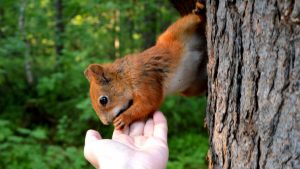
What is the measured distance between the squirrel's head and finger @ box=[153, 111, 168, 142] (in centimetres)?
53

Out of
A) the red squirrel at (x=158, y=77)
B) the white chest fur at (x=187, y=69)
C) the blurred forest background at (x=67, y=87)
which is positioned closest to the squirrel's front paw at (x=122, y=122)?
the red squirrel at (x=158, y=77)

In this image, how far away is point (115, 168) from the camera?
1928 mm

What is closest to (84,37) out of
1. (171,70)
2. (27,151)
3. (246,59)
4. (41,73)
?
(41,73)

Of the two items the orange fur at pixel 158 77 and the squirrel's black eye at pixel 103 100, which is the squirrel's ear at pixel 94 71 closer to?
the orange fur at pixel 158 77

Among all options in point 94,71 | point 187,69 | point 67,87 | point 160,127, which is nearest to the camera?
point 160,127

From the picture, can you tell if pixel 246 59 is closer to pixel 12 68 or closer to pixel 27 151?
pixel 27 151

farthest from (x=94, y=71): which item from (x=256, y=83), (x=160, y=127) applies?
(x=256, y=83)

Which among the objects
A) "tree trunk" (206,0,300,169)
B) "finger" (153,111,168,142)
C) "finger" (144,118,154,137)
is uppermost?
"tree trunk" (206,0,300,169)

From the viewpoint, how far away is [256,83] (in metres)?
1.56

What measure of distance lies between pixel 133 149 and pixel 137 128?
499mm

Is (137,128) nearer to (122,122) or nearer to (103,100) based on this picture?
(122,122)

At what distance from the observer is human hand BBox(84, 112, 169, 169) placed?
1.98m

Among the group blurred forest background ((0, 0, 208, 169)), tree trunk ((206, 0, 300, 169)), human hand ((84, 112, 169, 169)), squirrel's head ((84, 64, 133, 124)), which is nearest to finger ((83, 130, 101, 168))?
human hand ((84, 112, 169, 169))

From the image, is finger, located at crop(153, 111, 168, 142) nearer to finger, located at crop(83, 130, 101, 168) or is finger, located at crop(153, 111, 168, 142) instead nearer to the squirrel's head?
finger, located at crop(83, 130, 101, 168)
